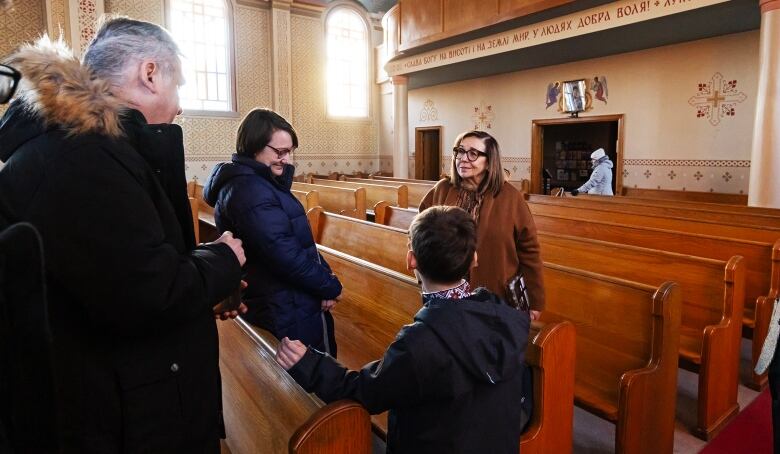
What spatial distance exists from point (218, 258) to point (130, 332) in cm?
24

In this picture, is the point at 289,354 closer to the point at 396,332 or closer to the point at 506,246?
the point at 396,332

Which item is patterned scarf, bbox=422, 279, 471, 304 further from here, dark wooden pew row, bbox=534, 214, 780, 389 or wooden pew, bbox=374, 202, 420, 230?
wooden pew, bbox=374, 202, 420, 230

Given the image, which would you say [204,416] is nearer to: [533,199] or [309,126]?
[533,199]

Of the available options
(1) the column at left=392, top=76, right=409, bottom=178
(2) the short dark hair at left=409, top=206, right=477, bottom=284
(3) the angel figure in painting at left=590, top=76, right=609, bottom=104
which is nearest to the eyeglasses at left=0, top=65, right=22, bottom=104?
(2) the short dark hair at left=409, top=206, right=477, bottom=284

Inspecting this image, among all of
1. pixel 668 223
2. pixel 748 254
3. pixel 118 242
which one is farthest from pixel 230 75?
pixel 118 242

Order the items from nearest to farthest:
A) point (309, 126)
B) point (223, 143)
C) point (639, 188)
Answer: point (639, 188) → point (223, 143) → point (309, 126)

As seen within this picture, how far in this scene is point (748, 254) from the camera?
3.20 meters

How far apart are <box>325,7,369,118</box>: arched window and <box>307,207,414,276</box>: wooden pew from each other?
8.85m

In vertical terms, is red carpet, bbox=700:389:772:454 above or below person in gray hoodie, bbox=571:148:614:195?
below

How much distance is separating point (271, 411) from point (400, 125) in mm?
9698

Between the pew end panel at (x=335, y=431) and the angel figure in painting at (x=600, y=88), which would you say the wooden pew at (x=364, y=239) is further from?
the angel figure in painting at (x=600, y=88)

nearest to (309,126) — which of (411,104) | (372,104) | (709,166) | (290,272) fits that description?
(372,104)

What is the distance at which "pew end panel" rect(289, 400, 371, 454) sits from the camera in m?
1.17

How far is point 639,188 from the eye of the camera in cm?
868
